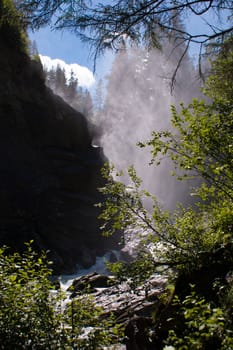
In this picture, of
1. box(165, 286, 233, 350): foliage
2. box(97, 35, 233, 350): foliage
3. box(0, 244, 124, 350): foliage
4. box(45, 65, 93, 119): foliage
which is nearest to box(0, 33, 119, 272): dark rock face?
box(97, 35, 233, 350): foliage

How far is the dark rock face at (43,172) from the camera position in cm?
2231

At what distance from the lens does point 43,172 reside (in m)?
25.5

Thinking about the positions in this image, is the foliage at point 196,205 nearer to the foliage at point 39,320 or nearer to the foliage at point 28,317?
the foliage at point 39,320

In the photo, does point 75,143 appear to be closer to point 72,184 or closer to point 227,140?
point 72,184

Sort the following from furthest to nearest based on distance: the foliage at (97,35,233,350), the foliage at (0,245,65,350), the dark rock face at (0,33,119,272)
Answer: the dark rock face at (0,33,119,272), the foliage at (97,35,233,350), the foliage at (0,245,65,350)

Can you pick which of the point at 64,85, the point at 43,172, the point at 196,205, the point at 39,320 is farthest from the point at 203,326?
the point at 64,85

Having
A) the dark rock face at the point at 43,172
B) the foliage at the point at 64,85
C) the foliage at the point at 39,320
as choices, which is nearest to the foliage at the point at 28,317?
the foliage at the point at 39,320

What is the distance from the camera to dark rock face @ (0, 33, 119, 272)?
2231 centimetres

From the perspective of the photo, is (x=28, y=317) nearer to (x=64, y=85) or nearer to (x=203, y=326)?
(x=203, y=326)

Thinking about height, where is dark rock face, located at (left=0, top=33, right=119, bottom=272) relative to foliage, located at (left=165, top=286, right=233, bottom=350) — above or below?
above

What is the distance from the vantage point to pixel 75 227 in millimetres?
26016

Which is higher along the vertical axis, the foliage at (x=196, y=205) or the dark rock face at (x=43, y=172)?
the dark rock face at (x=43, y=172)

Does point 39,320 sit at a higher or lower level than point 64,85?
lower

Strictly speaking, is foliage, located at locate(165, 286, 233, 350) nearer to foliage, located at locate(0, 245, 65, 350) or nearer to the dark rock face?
foliage, located at locate(0, 245, 65, 350)
